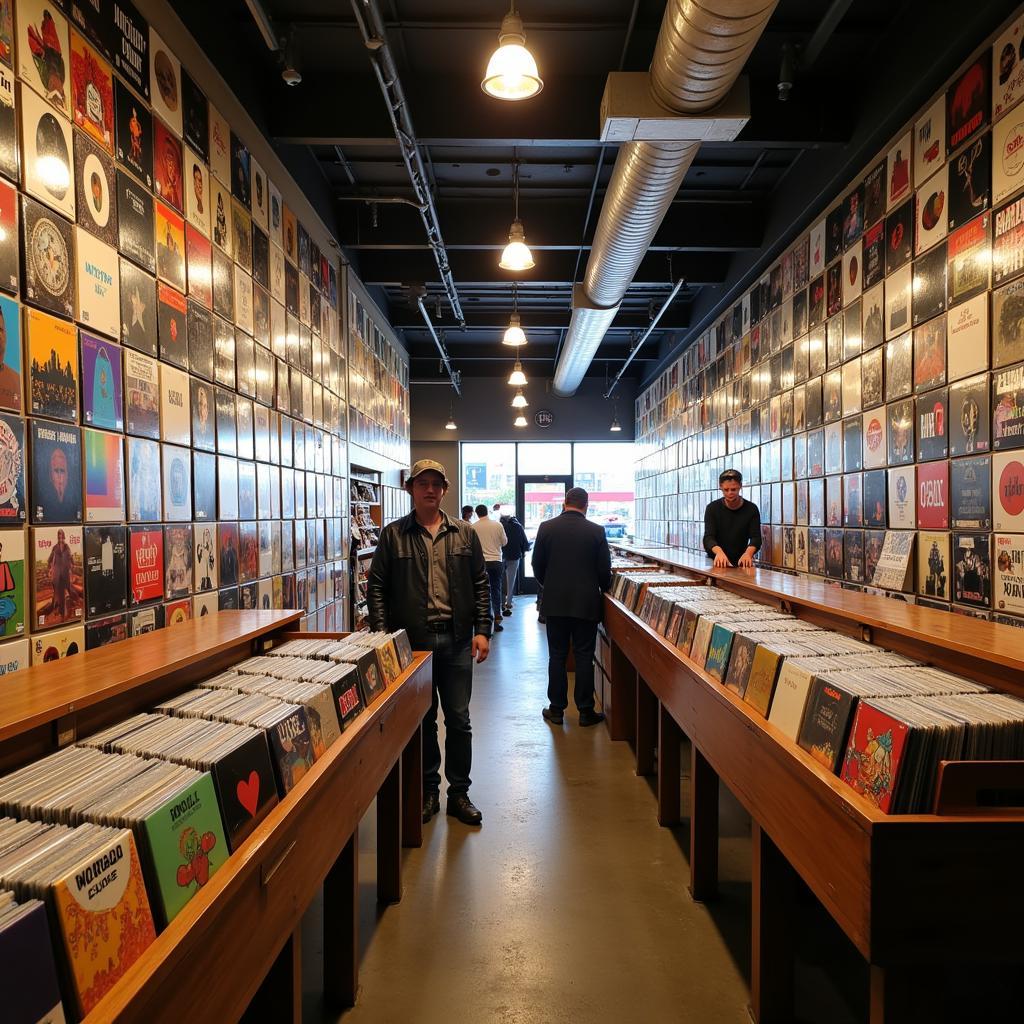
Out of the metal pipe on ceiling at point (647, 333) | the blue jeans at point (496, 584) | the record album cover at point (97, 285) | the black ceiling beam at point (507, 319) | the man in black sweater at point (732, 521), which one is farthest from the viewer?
the black ceiling beam at point (507, 319)

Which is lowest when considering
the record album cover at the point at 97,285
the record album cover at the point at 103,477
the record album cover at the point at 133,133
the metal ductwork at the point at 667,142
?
the record album cover at the point at 103,477

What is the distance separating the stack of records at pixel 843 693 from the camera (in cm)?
167

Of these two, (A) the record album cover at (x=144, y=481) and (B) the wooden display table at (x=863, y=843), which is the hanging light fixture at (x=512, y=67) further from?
(B) the wooden display table at (x=863, y=843)

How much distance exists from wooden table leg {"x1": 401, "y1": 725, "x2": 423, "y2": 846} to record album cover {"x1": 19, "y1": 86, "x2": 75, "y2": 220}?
242cm

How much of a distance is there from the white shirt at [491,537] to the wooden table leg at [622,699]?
171 inches

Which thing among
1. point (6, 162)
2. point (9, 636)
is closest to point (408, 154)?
point (6, 162)

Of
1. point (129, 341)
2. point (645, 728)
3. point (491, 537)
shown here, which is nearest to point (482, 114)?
point (129, 341)

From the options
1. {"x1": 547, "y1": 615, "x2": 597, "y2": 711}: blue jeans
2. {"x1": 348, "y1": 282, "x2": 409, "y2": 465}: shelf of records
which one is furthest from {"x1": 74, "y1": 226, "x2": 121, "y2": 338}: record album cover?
{"x1": 348, "y1": 282, "x2": 409, "y2": 465}: shelf of records

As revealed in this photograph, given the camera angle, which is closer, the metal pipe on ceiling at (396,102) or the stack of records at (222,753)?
the stack of records at (222,753)

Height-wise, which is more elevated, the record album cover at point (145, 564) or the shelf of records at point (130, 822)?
the record album cover at point (145, 564)

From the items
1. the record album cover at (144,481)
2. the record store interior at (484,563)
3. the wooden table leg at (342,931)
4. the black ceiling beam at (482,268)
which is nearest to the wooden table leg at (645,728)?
the record store interior at (484,563)

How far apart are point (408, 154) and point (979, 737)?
15.4 feet

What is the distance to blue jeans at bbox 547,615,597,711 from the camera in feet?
16.8

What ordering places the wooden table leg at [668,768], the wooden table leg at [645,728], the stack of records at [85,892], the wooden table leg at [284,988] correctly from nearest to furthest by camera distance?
the stack of records at [85,892] → the wooden table leg at [284,988] → the wooden table leg at [668,768] → the wooden table leg at [645,728]
